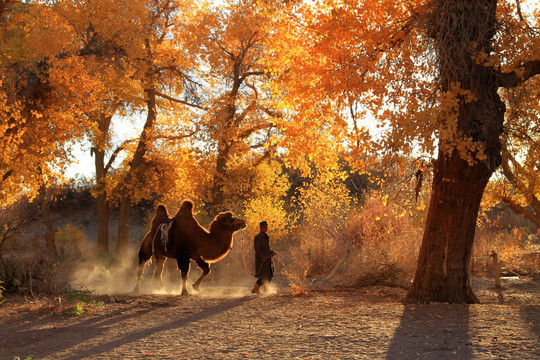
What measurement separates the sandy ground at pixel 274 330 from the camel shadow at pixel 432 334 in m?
0.01

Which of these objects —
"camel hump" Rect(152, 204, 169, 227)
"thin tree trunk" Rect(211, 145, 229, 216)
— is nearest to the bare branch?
"thin tree trunk" Rect(211, 145, 229, 216)

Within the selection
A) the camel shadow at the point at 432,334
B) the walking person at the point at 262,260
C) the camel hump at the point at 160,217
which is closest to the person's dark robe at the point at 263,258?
the walking person at the point at 262,260

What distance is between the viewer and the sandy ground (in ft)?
22.7

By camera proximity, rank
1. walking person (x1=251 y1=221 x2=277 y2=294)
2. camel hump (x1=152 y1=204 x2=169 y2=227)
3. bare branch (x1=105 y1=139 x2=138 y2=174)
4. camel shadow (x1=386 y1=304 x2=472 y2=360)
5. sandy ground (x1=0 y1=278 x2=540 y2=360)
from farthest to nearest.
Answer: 1. bare branch (x1=105 y1=139 x2=138 y2=174)
2. camel hump (x1=152 y1=204 x2=169 y2=227)
3. walking person (x1=251 y1=221 x2=277 y2=294)
4. sandy ground (x1=0 y1=278 x2=540 y2=360)
5. camel shadow (x1=386 y1=304 x2=472 y2=360)

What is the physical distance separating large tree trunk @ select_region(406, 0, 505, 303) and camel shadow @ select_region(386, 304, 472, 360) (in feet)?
2.61

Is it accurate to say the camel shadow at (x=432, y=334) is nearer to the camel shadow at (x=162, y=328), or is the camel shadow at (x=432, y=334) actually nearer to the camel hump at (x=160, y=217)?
the camel shadow at (x=162, y=328)

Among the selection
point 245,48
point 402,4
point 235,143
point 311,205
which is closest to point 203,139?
point 235,143

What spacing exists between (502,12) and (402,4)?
209cm

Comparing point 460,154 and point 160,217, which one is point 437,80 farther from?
point 160,217

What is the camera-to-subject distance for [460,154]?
378 inches

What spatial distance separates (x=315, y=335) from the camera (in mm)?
8008

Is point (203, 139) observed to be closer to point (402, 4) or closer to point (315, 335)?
point (402, 4)

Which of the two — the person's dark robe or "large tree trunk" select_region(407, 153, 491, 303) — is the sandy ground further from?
the person's dark robe

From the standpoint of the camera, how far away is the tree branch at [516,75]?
9.91 m
